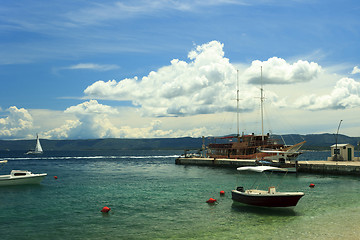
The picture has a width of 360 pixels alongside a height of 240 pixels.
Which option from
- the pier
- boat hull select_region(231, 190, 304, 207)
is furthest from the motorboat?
the pier

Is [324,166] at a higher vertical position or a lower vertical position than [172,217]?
higher

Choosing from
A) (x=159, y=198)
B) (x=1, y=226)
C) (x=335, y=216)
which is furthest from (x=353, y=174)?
(x=1, y=226)

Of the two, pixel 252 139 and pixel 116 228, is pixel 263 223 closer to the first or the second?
pixel 116 228

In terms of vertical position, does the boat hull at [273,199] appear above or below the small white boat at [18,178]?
above

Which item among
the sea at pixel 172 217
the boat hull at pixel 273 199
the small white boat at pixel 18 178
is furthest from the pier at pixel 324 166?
the small white boat at pixel 18 178

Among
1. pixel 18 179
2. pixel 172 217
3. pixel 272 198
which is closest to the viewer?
pixel 172 217

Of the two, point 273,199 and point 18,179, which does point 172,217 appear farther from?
point 18,179

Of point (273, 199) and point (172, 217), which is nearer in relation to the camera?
point (172, 217)

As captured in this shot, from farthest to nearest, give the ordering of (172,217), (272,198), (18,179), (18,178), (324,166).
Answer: (324,166) → (18,179) → (18,178) → (272,198) → (172,217)

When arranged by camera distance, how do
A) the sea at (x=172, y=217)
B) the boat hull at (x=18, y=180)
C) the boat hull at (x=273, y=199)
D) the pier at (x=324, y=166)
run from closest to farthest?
the sea at (x=172, y=217) → the boat hull at (x=273, y=199) → the boat hull at (x=18, y=180) → the pier at (x=324, y=166)

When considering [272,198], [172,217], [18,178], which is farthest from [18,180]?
[272,198]

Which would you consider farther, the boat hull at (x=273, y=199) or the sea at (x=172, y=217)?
the boat hull at (x=273, y=199)

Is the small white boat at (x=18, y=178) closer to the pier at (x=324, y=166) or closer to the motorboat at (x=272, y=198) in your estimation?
the motorboat at (x=272, y=198)

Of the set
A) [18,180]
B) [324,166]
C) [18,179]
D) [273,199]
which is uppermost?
[273,199]
